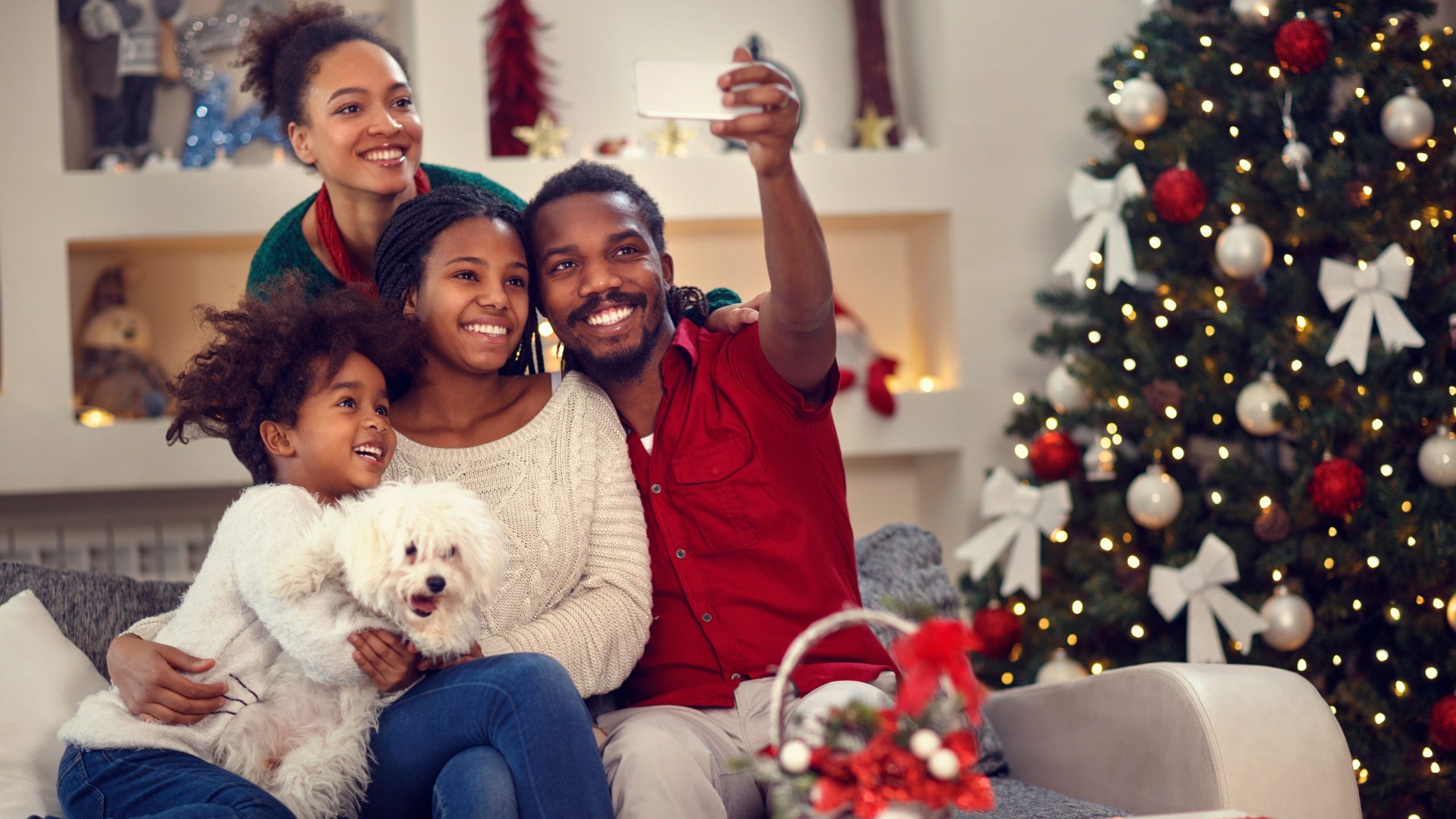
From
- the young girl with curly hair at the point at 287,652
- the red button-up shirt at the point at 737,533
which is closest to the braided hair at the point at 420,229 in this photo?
the young girl with curly hair at the point at 287,652

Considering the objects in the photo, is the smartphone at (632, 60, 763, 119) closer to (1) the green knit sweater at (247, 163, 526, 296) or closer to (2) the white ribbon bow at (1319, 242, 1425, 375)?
(1) the green knit sweater at (247, 163, 526, 296)

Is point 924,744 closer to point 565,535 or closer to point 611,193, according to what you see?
point 565,535

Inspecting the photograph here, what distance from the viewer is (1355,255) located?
105 inches

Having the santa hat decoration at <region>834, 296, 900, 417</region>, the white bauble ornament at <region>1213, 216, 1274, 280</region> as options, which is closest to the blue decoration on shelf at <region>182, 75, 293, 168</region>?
the santa hat decoration at <region>834, 296, 900, 417</region>

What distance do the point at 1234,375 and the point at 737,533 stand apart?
161 cm

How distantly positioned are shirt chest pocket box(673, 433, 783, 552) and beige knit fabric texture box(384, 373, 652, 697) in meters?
0.08

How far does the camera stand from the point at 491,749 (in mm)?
1311

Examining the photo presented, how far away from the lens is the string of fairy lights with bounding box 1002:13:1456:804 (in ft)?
8.34

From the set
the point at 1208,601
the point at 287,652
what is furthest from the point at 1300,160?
the point at 287,652

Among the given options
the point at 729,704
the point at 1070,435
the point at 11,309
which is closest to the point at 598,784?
the point at 729,704

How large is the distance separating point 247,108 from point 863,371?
6.05 feet

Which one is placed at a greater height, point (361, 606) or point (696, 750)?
point (361, 606)

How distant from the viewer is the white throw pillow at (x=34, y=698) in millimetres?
1545

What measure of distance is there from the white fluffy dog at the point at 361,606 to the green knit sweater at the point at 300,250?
686 millimetres
